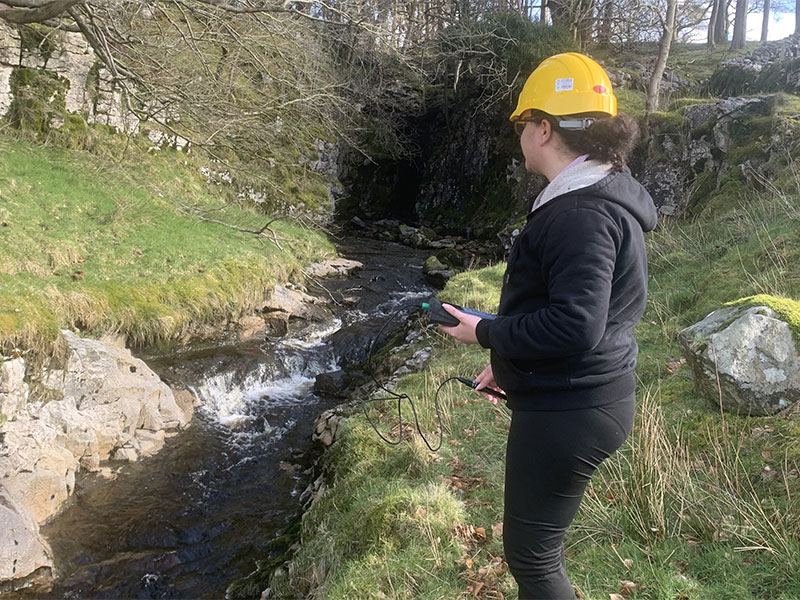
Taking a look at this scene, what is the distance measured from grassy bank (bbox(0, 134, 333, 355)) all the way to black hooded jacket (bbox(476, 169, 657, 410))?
637 centimetres

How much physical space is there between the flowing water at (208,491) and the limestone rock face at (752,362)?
4.04 meters

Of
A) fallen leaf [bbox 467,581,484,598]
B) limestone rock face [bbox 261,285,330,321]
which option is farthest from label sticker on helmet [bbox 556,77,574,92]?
limestone rock face [bbox 261,285,330,321]

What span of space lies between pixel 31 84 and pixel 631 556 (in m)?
14.9

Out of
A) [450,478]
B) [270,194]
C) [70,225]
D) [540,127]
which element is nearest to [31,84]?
[70,225]

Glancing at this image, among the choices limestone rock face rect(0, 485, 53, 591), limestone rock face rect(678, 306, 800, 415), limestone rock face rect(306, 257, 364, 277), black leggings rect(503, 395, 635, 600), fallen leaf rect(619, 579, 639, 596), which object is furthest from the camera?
limestone rock face rect(306, 257, 364, 277)

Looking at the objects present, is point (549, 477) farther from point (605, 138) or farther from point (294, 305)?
point (294, 305)

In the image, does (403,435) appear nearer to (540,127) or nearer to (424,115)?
(540,127)

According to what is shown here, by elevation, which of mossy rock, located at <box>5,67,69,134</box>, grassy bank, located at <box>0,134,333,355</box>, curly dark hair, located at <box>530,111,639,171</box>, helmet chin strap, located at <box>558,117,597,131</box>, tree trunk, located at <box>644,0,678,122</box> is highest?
tree trunk, located at <box>644,0,678,122</box>

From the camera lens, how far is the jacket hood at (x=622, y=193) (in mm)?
1623

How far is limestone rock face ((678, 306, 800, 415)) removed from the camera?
3.56 m

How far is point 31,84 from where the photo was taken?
12242mm

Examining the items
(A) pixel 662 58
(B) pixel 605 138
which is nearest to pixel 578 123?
(B) pixel 605 138

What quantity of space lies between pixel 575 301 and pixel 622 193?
396 mm

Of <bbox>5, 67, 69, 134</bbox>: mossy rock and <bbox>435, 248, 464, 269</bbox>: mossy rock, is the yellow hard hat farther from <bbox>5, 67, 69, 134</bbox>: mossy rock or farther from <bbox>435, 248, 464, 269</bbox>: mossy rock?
<bbox>435, 248, 464, 269</bbox>: mossy rock
